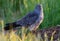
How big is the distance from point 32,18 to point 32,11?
1.69 feet

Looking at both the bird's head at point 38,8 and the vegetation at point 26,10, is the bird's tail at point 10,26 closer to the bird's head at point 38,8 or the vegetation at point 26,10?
the vegetation at point 26,10

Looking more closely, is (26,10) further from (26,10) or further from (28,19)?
(28,19)

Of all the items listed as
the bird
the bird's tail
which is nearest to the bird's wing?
the bird

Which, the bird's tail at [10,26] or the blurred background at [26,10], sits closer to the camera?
the bird's tail at [10,26]

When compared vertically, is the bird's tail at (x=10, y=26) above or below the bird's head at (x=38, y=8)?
below

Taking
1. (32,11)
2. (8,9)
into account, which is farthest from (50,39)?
(8,9)

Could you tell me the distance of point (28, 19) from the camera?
774 centimetres

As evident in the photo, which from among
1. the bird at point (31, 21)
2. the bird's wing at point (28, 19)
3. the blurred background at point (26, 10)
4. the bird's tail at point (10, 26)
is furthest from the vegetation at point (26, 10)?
the bird's tail at point (10, 26)

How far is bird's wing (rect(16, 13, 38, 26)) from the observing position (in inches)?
291

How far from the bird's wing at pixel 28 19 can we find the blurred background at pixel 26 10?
10.8 inches

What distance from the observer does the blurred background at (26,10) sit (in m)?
7.99

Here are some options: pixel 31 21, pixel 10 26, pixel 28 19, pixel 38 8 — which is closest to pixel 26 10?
pixel 38 8

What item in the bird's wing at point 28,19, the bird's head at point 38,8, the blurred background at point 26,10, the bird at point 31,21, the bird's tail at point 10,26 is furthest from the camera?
the bird's head at point 38,8

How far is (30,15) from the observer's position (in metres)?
7.88
